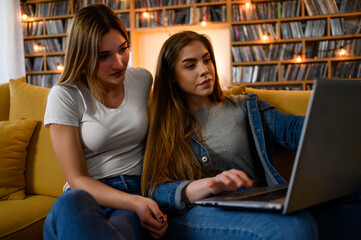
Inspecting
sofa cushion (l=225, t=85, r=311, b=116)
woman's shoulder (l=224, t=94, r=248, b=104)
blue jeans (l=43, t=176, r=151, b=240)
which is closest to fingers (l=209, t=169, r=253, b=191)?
blue jeans (l=43, t=176, r=151, b=240)

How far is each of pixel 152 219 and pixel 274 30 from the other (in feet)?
11.7

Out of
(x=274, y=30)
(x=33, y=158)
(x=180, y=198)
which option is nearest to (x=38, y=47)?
(x=274, y=30)

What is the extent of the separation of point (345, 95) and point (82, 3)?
443cm

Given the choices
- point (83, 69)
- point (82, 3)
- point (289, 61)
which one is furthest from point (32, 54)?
point (83, 69)

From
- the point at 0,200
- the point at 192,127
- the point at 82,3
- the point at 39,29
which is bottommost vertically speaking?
the point at 0,200

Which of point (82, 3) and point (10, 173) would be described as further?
point (82, 3)

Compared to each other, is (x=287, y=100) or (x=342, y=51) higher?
(x=342, y=51)

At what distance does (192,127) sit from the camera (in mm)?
1238

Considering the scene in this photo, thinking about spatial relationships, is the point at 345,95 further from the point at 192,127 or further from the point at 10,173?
the point at 10,173

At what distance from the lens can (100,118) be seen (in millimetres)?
1100

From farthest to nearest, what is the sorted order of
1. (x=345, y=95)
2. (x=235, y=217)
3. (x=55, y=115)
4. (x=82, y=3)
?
(x=82, y=3), (x=55, y=115), (x=235, y=217), (x=345, y=95)

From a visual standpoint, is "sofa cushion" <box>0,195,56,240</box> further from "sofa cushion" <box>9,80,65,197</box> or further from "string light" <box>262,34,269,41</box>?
"string light" <box>262,34,269,41</box>

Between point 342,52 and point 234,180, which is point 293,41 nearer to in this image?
point 342,52

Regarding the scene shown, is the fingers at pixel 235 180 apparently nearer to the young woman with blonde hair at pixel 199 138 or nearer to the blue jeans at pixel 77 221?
the young woman with blonde hair at pixel 199 138
